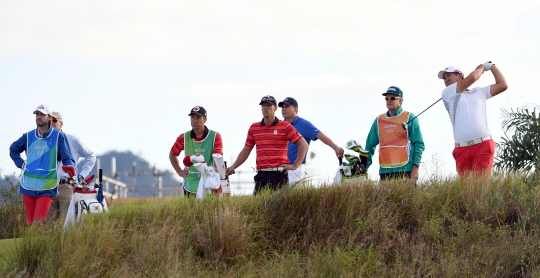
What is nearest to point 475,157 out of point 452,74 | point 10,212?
point 452,74

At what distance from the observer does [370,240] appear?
697cm

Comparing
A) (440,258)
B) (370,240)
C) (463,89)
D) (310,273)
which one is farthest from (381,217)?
(463,89)

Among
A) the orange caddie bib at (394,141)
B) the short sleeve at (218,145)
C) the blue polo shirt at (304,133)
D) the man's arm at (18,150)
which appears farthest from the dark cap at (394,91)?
the man's arm at (18,150)

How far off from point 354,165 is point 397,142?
2.36ft

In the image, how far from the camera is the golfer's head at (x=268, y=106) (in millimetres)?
8258

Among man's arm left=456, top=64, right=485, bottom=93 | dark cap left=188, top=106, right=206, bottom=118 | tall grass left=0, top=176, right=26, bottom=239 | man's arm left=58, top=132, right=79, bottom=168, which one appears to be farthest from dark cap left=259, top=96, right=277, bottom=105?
tall grass left=0, top=176, right=26, bottom=239

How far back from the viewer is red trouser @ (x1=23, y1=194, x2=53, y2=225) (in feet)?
27.3

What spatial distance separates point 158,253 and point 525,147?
9.73m

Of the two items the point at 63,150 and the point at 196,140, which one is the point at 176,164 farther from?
the point at 63,150

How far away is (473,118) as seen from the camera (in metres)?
8.00

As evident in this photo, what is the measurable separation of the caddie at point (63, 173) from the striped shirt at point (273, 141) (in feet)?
8.67

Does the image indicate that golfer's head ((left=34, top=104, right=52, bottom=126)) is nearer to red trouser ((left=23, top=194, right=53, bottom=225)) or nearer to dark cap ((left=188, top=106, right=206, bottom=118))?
red trouser ((left=23, top=194, right=53, bottom=225))

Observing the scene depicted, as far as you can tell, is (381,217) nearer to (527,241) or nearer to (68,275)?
(527,241)

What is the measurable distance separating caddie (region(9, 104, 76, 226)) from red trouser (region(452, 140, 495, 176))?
5.57 meters
